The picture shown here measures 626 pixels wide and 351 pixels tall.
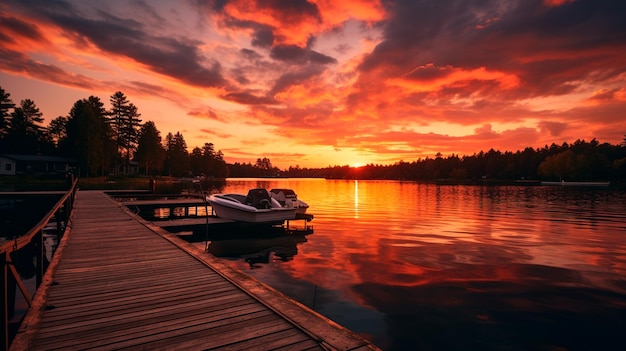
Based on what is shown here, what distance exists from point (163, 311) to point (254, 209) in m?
13.5

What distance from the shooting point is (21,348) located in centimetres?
392

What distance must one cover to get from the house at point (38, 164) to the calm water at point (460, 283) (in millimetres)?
64609

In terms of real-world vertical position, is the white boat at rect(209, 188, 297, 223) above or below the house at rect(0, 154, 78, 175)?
below

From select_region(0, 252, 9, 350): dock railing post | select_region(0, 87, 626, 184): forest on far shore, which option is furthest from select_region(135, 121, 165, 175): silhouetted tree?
select_region(0, 252, 9, 350): dock railing post

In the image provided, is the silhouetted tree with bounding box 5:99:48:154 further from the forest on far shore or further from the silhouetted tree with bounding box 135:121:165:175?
the silhouetted tree with bounding box 135:121:165:175

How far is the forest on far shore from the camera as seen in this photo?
62.1 m

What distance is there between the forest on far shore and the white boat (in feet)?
155

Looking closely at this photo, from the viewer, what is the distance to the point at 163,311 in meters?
5.24

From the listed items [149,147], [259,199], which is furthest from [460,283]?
[149,147]

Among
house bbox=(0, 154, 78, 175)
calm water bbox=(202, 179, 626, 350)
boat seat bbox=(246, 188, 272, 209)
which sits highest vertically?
Result: house bbox=(0, 154, 78, 175)

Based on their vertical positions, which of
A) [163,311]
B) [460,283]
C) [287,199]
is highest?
[287,199]

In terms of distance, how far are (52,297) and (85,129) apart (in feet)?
212

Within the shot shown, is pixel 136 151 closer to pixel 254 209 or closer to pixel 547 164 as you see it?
pixel 254 209

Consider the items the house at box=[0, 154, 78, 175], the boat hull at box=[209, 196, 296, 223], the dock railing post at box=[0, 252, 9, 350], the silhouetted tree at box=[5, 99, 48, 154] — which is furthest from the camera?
the silhouetted tree at box=[5, 99, 48, 154]
